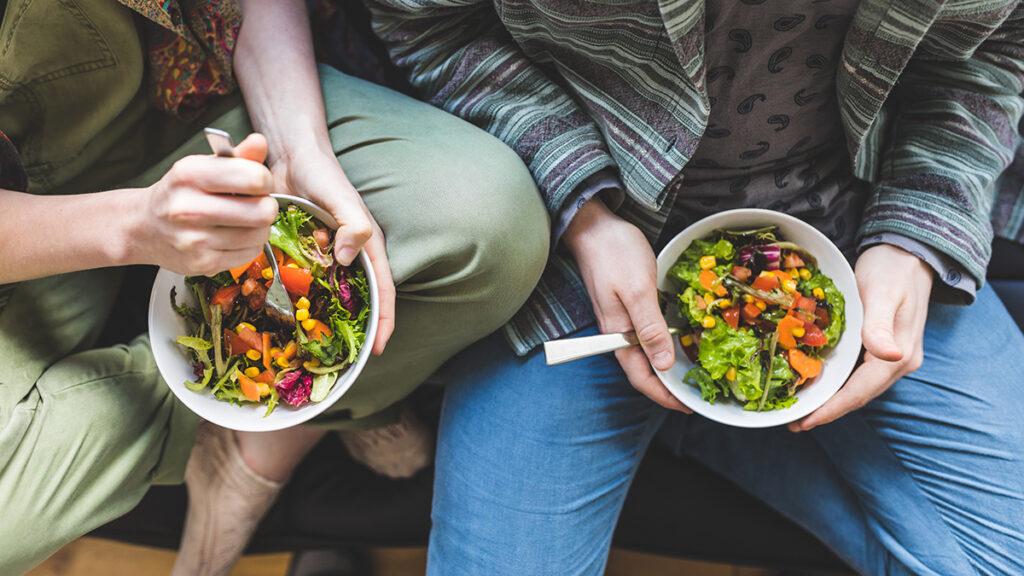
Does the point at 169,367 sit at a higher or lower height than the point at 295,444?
higher

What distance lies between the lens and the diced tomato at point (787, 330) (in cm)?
90

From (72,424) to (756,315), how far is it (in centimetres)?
83

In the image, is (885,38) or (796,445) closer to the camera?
(885,38)

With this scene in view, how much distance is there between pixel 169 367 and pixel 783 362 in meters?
0.71

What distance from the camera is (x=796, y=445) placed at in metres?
1.15

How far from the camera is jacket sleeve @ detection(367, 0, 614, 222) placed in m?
0.93

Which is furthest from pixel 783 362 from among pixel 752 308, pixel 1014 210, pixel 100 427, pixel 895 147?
pixel 100 427

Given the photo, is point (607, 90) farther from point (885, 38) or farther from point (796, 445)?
point (796, 445)

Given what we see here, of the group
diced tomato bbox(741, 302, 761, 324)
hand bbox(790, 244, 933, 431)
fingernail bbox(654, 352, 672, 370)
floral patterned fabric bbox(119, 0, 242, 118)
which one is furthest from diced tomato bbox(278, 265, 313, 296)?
hand bbox(790, 244, 933, 431)

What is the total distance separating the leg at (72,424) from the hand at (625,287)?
579 mm

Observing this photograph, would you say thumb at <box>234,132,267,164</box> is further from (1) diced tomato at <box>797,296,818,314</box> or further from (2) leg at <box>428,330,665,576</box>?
(1) diced tomato at <box>797,296,818,314</box>

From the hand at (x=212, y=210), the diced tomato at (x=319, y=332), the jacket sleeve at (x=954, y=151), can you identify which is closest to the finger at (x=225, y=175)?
the hand at (x=212, y=210)

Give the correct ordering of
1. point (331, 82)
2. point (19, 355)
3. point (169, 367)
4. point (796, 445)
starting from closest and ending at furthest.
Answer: point (169, 367) < point (19, 355) < point (331, 82) < point (796, 445)

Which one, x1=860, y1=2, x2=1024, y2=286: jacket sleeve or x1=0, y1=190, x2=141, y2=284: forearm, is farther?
x1=860, y1=2, x2=1024, y2=286: jacket sleeve
